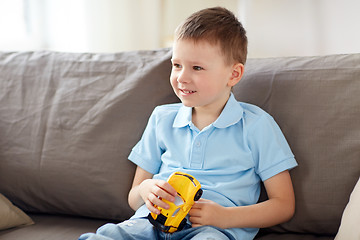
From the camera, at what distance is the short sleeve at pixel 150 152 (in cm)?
145

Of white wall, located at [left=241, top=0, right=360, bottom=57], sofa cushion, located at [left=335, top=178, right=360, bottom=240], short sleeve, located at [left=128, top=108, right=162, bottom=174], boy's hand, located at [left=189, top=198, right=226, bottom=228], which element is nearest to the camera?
sofa cushion, located at [left=335, top=178, right=360, bottom=240]

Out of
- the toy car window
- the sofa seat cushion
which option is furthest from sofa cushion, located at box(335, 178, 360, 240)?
the sofa seat cushion

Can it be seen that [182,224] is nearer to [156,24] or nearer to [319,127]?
[319,127]

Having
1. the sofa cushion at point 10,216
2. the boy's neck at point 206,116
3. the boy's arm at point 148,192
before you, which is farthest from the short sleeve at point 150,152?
the sofa cushion at point 10,216

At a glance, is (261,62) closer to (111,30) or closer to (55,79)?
(55,79)

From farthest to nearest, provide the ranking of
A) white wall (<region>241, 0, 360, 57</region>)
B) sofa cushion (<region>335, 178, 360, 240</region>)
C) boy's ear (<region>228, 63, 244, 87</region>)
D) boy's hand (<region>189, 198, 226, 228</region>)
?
1. white wall (<region>241, 0, 360, 57</region>)
2. boy's ear (<region>228, 63, 244, 87</region>)
3. boy's hand (<region>189, 198, 226, 228</region>)
4. sofa cushion (<region>335, 178, 360, 240</region>)

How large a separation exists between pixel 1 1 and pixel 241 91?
1428 mm

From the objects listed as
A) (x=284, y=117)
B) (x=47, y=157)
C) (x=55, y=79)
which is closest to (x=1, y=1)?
(x=55, y=79)

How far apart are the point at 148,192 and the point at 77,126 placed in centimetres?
40

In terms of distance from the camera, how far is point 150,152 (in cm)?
145

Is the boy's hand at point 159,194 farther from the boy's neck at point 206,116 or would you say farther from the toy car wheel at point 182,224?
the boy's neck at point 206,116

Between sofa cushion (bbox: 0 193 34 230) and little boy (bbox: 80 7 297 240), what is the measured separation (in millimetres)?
395

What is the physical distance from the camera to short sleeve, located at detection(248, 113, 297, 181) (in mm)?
1296

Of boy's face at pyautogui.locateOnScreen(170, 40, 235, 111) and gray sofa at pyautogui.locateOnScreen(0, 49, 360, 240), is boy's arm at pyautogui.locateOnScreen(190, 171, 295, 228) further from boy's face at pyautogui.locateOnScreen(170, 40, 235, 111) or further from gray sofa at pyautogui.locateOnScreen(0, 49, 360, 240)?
boy's face at pyautogui.locateOnScreen(170, 40, 235, 111)
